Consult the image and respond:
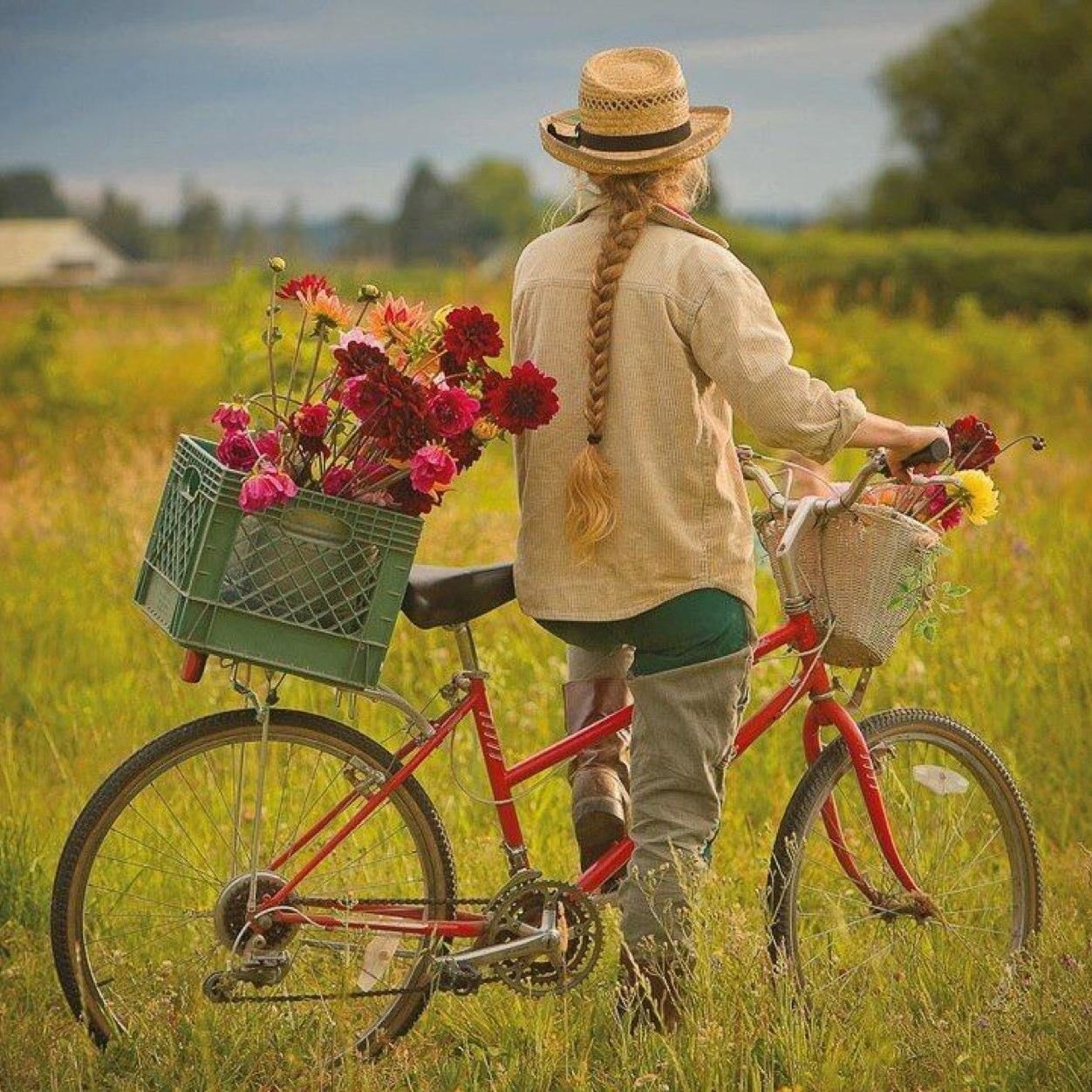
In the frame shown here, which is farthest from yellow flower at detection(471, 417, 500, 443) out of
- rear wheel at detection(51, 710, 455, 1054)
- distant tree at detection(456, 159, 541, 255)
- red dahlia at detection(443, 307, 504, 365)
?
distant tree at detection(456, 159, 541, 255)

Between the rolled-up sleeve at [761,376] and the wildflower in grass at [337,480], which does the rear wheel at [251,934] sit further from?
the rolled-up sleeve at [761,376]

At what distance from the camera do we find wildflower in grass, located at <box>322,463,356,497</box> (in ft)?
10.8

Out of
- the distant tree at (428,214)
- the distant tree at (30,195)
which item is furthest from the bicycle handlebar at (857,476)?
the distant tree at (30,195)

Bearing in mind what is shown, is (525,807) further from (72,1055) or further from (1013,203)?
(1013,203)

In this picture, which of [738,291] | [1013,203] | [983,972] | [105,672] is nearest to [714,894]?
[983,972]

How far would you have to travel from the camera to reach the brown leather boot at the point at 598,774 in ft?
12.5

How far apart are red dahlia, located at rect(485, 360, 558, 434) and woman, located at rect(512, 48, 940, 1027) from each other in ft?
0.73

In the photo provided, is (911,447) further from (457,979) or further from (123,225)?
(123,225)

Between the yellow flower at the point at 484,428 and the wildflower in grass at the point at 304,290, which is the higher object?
the wildflower in grass at the point at 304,290

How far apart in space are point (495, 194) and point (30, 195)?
38.3 metres

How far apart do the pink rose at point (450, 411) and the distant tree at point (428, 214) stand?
203ft

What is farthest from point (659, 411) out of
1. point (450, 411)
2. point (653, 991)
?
point (653, 991)

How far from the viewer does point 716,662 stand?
350cm

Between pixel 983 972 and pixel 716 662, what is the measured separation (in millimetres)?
1080
